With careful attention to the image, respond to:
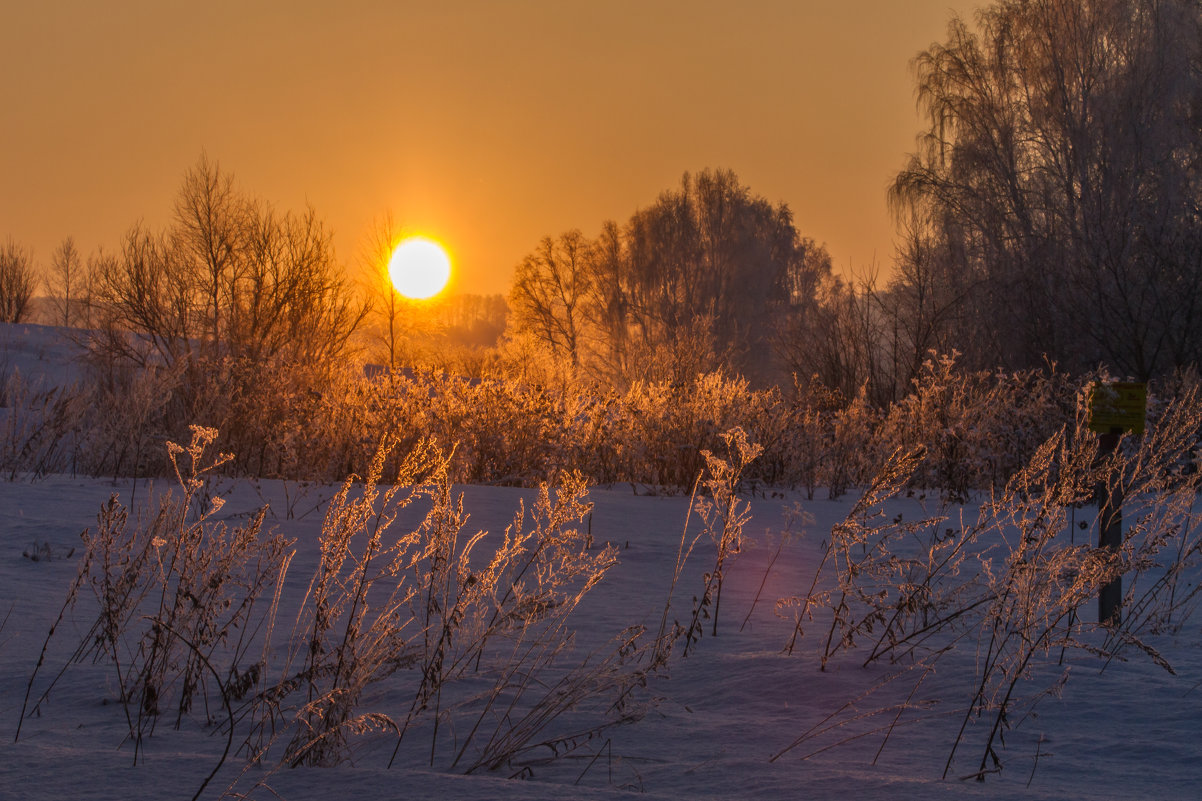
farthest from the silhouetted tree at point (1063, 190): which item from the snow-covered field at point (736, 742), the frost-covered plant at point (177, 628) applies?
the frost-covered plant at point (177, 628)

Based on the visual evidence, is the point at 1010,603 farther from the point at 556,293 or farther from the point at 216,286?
the point at 556,293

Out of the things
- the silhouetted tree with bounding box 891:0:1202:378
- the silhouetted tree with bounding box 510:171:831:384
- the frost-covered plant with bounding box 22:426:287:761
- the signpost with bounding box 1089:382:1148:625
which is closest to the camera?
the frost-covered plant with bounding box 22:426:287:761

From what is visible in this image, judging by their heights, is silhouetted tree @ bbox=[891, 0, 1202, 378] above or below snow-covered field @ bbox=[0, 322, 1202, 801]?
above

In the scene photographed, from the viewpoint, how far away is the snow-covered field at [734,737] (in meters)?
1.68

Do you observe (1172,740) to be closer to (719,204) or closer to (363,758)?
(363,758)

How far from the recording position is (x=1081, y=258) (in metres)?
12.5

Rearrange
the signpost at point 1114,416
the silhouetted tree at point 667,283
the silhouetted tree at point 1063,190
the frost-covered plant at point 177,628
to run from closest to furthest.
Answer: the frost-covered plant at point 177,628, the signpost at point 1114,416, the silhouetted tree at point 1063,190, the silhouetted tree at point 667,283

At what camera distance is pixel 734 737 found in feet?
6.75

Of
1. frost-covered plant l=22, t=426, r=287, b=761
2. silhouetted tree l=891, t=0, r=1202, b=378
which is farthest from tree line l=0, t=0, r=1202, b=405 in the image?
frost-covered plant l=22, t=426, r=287, b=761

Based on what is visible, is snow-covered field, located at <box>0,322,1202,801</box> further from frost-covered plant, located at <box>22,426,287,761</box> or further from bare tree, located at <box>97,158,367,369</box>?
bare tree, located at <box>97,158,367,369</box>

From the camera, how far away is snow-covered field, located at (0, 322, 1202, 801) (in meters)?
1.68

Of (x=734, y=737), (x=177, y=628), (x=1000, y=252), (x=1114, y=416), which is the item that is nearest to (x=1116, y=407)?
(x=1114, y=416)

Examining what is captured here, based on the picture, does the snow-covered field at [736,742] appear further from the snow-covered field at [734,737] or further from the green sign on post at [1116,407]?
the green sign on post at [1116,407]

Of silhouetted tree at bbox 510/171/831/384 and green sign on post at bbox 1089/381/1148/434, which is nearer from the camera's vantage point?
green sign on post at bbox 1089/381/1148/434
